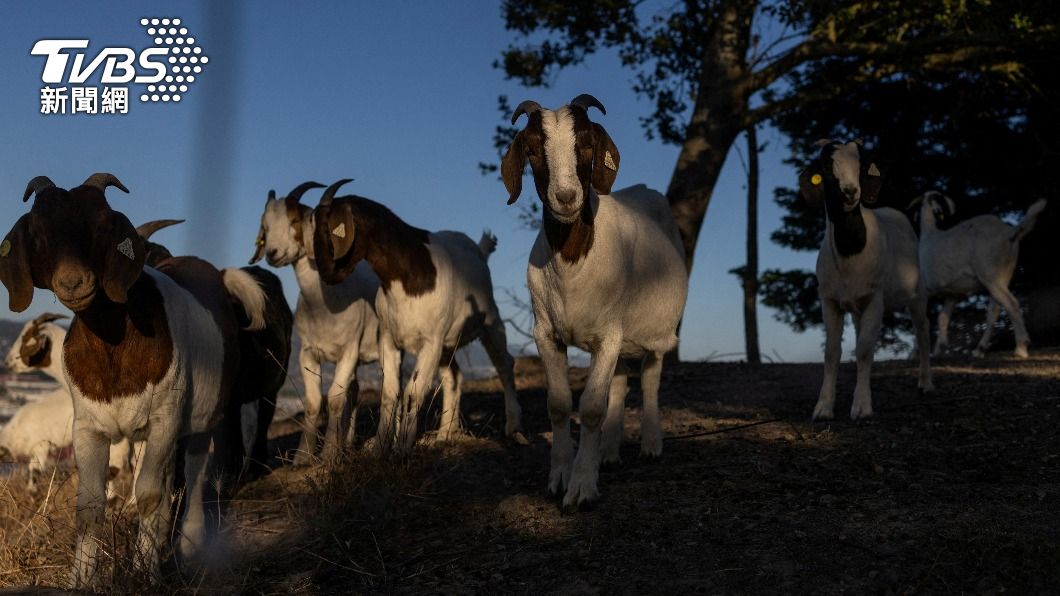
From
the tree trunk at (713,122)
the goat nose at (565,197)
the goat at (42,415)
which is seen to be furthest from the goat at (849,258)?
the goat at (42,415)

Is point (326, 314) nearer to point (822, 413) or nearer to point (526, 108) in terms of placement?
point (526, 108)

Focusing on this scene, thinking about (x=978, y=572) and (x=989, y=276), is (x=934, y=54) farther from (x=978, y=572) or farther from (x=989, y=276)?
(x=978, y=572)

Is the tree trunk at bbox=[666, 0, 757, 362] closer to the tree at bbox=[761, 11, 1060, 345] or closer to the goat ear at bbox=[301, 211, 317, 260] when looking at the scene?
the tree at bbox=[761, 11, 1060, 345]

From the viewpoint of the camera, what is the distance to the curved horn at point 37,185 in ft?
17.7

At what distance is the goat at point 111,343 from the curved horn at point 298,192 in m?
2.78

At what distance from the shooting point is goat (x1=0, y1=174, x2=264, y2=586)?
518cm

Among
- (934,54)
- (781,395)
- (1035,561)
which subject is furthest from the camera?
(934,54)

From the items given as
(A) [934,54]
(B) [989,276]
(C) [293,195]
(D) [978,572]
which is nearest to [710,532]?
(D) [978,572]

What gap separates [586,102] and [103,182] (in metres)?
2.76

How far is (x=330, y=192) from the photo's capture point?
8.45m

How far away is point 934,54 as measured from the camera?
15.2 m

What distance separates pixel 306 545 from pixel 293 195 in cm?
375

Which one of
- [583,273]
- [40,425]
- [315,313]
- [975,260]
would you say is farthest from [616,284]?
[975,260]

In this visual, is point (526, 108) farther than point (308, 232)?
No
